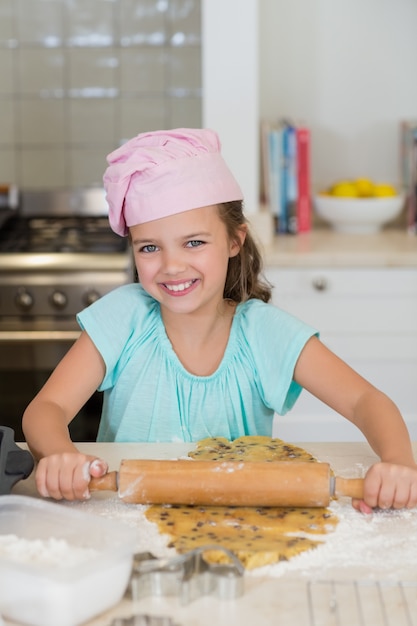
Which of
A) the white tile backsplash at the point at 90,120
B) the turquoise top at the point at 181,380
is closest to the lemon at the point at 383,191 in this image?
the white tile backsplash at the point at 90,120

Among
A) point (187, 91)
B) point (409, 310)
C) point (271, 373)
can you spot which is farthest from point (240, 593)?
point (187, 91)

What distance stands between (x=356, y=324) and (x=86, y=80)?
130 centimetres

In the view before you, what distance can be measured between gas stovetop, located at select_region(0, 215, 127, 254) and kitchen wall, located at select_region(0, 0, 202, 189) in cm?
22

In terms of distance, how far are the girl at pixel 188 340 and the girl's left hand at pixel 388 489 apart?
8cm

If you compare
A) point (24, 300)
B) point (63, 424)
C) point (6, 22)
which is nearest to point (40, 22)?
point (6, 22)

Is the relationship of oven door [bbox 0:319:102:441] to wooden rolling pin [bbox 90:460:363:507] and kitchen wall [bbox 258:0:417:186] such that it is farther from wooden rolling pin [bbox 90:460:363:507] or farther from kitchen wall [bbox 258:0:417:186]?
wooden rolling pin [bbox 90:460:363:507]

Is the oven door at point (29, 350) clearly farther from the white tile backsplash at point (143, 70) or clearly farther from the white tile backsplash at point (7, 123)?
the white tile backsplash at point (143, 70)

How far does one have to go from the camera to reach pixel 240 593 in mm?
990

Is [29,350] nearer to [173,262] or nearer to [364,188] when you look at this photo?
[364,188]

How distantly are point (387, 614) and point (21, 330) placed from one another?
1.97 m

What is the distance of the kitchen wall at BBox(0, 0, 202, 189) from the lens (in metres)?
3.32

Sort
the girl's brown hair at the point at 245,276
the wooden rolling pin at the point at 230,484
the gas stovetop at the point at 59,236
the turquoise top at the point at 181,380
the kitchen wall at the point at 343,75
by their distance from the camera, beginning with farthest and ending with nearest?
1. the kitchen wall at the point at 343,75
2. the gas stovetop at the point at 59,236
3. the girl's brown hair at the point at 245,276
4. the turquoise top at the point at 181,380
5. the wooden rolling pin at the point at 230,484

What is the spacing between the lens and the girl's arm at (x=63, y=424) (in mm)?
1235

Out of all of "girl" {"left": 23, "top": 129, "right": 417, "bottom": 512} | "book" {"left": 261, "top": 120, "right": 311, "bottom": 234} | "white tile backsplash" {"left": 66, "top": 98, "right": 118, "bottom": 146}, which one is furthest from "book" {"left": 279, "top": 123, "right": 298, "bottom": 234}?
"girl" {"left": 23, "top": 129, "right": 417, "bottom": 512}
